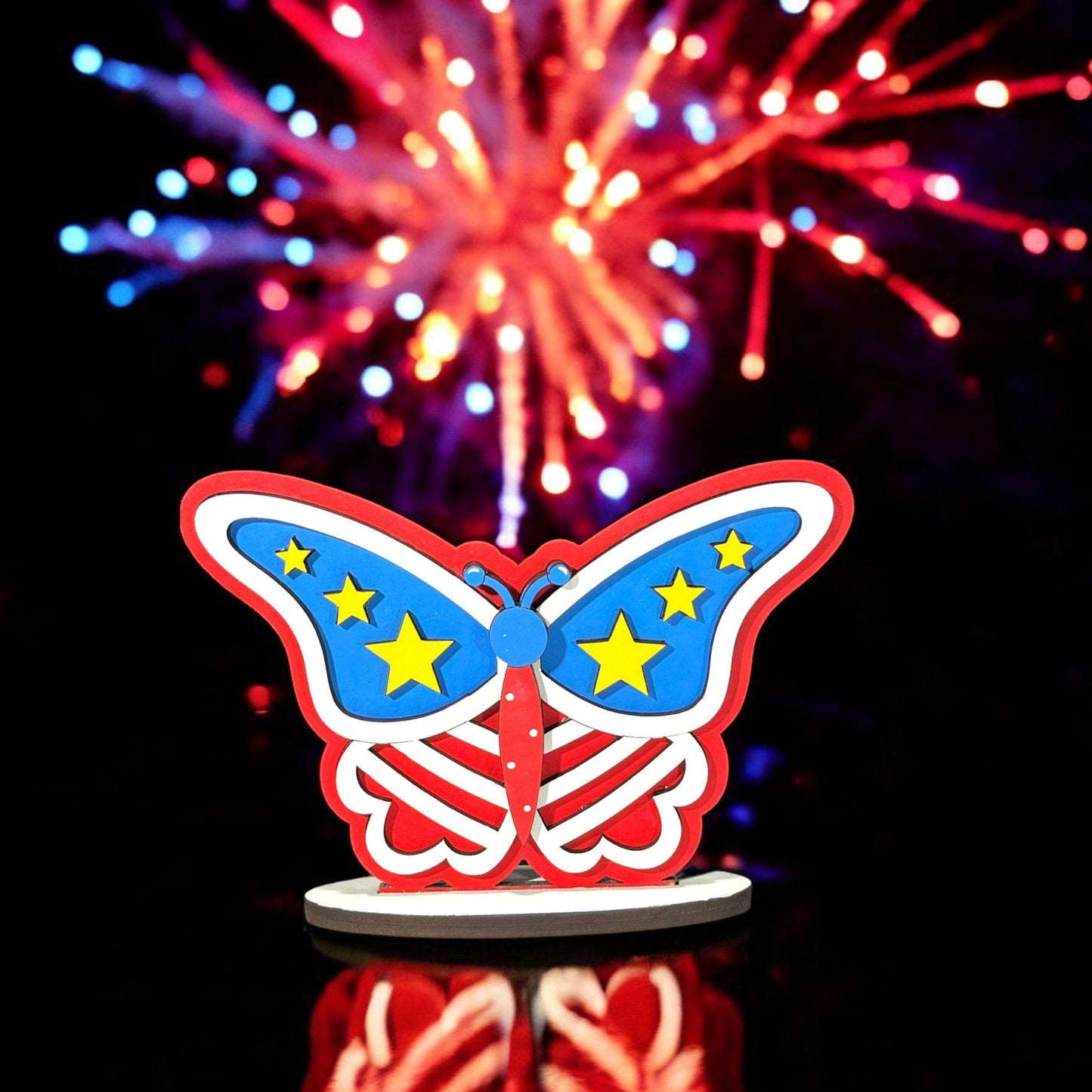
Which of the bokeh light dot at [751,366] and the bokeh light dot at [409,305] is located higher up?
the bokeh light dot at [409,305]

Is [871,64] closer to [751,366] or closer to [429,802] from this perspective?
[751,366]

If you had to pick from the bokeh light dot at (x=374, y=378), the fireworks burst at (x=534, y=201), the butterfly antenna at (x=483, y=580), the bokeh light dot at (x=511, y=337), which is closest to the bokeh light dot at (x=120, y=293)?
the fireworks burst at (x=534, y=201)

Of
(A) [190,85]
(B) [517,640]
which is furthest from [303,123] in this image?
(B) [517,640]

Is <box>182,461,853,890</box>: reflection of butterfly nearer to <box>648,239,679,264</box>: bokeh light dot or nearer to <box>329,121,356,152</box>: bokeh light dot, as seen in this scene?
<box>648,239,679,264</box>: bokeh light dot

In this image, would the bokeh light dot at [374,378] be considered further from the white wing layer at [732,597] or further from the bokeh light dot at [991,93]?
the bokeh light dot at [991,93]

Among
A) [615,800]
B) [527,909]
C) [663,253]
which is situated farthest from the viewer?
[663,253]

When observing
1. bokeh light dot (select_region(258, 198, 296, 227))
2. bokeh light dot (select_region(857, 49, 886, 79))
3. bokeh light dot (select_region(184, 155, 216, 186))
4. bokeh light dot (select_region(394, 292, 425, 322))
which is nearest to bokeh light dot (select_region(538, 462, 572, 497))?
bokeh light dot (select_region(394, 292, 425, 322))
